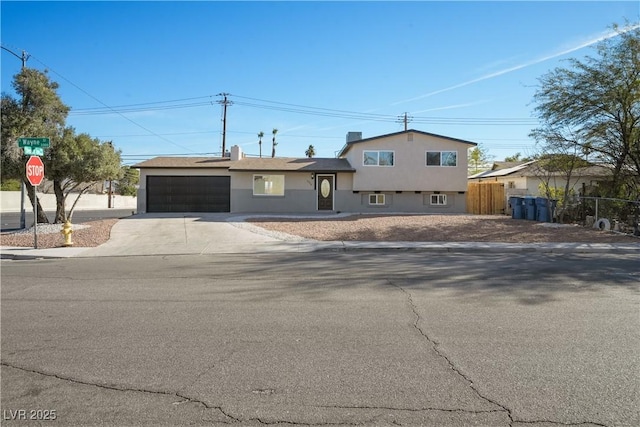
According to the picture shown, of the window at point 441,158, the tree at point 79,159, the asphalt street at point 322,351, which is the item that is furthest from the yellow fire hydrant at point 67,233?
the window at point 441,158

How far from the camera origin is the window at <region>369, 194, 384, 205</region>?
2773 centimetres

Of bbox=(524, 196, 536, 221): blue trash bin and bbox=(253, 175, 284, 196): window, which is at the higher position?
bbox=(253, 175, 284, 196): window

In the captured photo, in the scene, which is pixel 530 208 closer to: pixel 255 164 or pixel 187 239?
pixel 255 164

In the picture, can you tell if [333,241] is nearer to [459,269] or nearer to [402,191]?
[459,269]

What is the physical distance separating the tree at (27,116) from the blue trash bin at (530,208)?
21.8m

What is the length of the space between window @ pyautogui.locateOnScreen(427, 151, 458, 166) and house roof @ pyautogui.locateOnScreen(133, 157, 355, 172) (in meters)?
4.99

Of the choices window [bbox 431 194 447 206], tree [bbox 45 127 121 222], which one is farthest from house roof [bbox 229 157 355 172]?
tree [bbox 45 127 121 222]

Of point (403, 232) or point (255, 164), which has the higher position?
point (255, 164)

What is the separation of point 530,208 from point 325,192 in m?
11.8

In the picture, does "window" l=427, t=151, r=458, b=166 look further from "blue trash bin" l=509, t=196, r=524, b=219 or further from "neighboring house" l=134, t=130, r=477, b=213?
"blue trash bin" l=509, t=196, r=524, b=219

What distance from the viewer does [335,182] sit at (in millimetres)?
27516

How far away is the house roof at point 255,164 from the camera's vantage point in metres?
26.7

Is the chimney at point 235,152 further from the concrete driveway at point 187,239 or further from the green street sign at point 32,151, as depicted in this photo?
the green street sign at point 32,151

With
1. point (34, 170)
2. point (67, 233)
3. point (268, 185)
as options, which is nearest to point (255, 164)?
point (268, 185)
